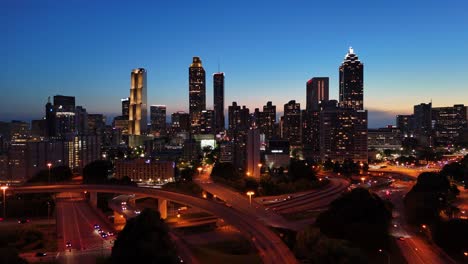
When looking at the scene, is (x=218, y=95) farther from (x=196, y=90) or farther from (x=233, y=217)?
(x=233, y=217)

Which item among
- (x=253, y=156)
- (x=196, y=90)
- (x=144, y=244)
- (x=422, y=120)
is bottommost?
(x=144, y=244)

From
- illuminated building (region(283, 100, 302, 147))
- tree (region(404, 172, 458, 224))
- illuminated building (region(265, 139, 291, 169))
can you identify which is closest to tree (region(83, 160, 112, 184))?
illuminated building (region(265, 139, 291, 169))

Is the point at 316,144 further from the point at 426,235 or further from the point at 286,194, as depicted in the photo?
the point at 426,235

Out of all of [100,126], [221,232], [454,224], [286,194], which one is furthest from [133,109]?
[454,224]

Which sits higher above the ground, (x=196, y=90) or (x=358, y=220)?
(x=196, y=90)

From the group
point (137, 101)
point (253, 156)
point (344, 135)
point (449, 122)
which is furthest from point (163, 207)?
point (449, 122)
